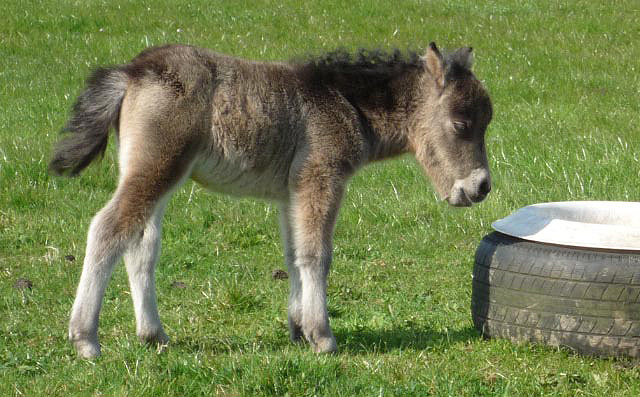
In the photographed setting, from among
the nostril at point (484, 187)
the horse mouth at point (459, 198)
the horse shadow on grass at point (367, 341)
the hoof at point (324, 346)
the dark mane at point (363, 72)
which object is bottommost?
the horse shadow on grass at point (367, 341)

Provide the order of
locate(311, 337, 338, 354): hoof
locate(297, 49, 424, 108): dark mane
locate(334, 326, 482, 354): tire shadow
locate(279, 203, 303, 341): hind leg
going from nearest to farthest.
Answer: locate(311, 337, 338, 354): hoof → locate(334, 326, 482, 354): tire shadow → locate(279, 203, 303, 341): hind leg → locate(297, 49, 424, 108): dark mane

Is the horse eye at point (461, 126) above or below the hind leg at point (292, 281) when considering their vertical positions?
above

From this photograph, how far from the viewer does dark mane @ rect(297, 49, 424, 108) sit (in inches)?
256

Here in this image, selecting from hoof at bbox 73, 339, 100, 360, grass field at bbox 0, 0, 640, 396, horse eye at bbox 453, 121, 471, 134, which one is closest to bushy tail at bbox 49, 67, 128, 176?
hoof at bbox 73, 339, 100, 360

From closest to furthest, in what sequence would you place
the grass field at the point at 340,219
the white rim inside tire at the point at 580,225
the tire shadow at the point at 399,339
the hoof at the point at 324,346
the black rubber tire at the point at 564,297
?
1. the grass field at the point at 340,219
2. the black rubber tire at the point at 564,297
3. the white rim inside tire at the point at 580,225
4. the hoof at the point at 324,346
5. the tire shadow at the point at 399,339

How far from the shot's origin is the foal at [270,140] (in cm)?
566

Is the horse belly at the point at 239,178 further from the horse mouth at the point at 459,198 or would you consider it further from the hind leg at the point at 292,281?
the horse mouth at the point at 459,198

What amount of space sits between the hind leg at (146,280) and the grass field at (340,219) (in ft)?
0.55

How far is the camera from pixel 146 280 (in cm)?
615

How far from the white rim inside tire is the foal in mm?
505

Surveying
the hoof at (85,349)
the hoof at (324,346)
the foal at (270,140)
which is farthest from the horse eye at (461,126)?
the hoof at (85,349)

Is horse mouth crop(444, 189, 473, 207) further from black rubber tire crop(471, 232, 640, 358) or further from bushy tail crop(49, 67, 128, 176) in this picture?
bushy tail crop(49, 67, 128, 176)

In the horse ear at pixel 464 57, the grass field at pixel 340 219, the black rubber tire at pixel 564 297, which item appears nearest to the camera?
the grass field at pixel 340 219

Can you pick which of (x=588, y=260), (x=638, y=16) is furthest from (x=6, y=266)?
(x=638, y=16)
